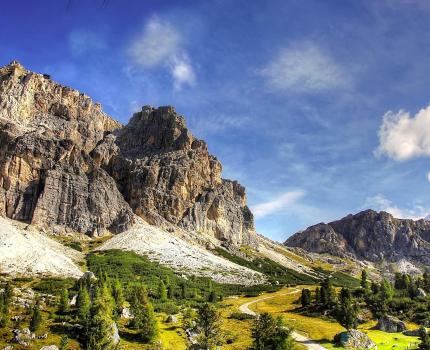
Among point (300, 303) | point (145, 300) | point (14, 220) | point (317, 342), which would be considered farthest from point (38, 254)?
point (317, 342)

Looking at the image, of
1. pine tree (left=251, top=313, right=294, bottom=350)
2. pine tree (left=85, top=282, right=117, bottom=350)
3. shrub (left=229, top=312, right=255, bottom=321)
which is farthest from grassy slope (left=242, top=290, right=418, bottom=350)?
pine tree (left=85, top=282, right=117, bottom=350)

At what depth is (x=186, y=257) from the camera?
177125 mm

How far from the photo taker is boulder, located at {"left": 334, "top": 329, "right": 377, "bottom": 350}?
197 feet

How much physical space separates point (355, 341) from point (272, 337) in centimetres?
1816

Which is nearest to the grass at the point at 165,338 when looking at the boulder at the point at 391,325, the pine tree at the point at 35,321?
the pine tree at the point at 35,321

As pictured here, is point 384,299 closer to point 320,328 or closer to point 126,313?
point 320,328

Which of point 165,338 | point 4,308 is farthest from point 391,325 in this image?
point 4,308

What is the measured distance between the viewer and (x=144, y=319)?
67.4 metres

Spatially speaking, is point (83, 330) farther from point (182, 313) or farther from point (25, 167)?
point (25, 167)

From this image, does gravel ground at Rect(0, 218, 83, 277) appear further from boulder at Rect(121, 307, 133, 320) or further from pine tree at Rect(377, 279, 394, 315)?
pine tree at Rect(377, 279, 394, 315)

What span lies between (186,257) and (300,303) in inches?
2695

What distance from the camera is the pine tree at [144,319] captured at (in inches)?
2576

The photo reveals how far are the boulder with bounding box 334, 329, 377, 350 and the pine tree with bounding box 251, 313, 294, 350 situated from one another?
11.3m

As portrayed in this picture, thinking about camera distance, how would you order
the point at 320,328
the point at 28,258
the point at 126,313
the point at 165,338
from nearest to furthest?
1. the point at 165,338
2. the point at 126,313
3. the point at 320,328
4. the point at 28,258
